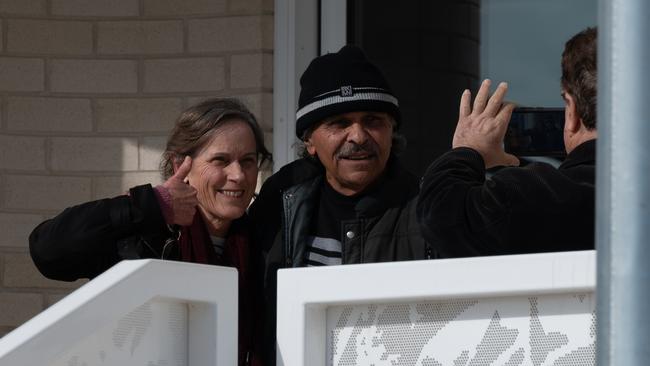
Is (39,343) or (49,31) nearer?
(39,343)

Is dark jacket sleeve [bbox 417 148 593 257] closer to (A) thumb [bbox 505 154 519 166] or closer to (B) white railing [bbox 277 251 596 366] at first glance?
(A) thumb [bbox 505 154 519 166]

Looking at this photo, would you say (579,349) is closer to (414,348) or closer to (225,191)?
(414,348)

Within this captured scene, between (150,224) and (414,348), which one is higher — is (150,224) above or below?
above

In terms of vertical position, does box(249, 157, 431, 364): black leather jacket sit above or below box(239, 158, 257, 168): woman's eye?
below

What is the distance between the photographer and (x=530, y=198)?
2.21 m

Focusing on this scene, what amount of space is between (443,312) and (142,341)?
40 cm

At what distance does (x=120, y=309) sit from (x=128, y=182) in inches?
117

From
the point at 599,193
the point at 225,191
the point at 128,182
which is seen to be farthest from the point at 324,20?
the point at 599,193

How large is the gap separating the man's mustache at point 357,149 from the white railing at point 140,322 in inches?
Answer: 50.9

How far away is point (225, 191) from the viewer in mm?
3180

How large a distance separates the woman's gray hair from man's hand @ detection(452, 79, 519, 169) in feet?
2.85

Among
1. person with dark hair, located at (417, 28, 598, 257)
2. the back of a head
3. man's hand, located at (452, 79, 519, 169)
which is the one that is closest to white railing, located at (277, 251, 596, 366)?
person with dark hair, located at (417, 28, 598, 257)

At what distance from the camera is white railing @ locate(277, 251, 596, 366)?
1.60 m

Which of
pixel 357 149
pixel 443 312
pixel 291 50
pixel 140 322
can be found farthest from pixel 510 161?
pixel 291 50
